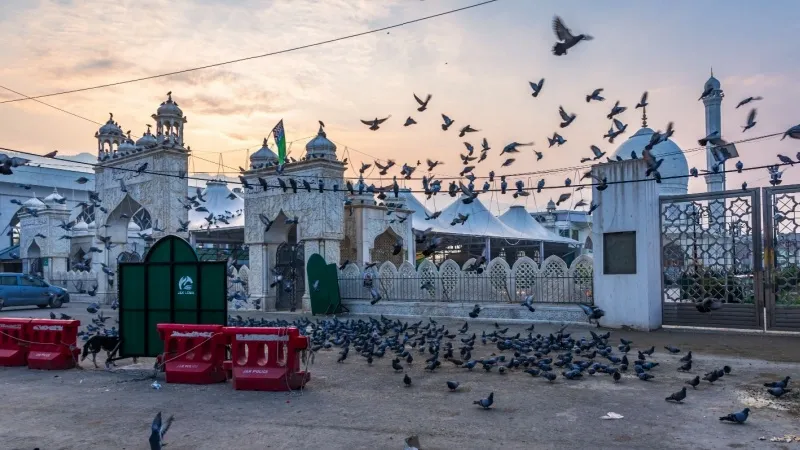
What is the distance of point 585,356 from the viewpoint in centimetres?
933

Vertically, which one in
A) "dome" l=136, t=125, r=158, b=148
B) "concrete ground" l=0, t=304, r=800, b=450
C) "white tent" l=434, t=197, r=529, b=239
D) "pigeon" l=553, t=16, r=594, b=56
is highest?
"dome" l=136, t=125, r=158, b=148

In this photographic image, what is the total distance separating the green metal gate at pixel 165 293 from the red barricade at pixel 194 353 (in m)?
0.64

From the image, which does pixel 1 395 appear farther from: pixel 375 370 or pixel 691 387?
pixel 691 387

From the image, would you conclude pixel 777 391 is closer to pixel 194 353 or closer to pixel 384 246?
pixel 194 353

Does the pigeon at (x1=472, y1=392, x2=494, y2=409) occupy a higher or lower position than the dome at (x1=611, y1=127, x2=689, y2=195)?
lower

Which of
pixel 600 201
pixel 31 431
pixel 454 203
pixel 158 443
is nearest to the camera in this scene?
pixel 158 443

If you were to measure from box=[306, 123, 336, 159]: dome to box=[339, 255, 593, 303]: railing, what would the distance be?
4.06 metres

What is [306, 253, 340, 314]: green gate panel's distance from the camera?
64.1ft

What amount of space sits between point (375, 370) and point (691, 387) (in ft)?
14.4

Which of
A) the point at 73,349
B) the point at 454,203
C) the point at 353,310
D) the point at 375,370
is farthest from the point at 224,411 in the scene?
the point at 454,203

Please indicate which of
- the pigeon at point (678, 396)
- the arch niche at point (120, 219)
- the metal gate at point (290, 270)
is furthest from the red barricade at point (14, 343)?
the arch niche at point (120, 219)

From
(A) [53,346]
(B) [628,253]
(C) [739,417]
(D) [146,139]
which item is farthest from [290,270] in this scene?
(C) [739,417]

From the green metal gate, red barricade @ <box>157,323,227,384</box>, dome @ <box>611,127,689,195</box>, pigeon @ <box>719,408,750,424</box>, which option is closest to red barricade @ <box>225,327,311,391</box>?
red barricade @ <box>157,323,227,384</box>

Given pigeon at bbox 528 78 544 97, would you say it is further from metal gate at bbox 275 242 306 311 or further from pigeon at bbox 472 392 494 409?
metal gate at bbox 275 242 306 311
